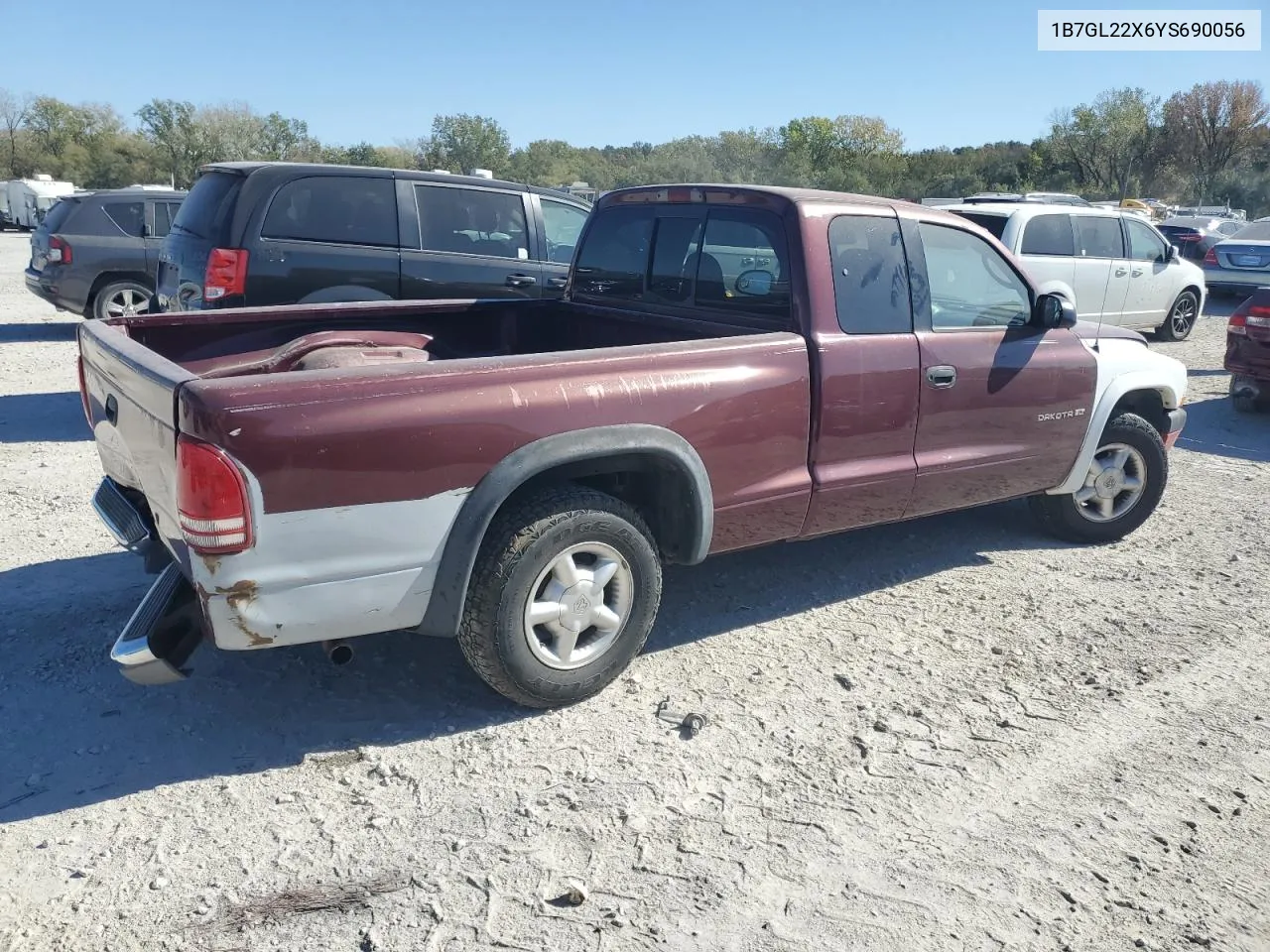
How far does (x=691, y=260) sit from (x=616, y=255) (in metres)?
0.57

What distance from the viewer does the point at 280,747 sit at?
3492mm

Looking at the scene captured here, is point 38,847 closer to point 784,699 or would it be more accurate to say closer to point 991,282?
point 784,699

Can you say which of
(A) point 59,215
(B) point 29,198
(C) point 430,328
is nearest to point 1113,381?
(C) point 430,328

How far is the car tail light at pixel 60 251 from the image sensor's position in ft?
38.4

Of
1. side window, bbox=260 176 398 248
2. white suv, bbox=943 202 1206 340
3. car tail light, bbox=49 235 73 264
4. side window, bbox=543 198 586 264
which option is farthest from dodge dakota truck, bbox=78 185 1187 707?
car tail light, bbox=49 235 73 264

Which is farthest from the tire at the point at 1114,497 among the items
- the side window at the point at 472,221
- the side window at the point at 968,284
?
the side window at the point at 472,221

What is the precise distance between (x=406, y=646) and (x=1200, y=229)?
68.3ft

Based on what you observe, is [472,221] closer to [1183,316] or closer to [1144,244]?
[1144,244]

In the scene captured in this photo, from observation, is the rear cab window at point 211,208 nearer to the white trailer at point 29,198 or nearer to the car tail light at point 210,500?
the car tail light at point 210,500

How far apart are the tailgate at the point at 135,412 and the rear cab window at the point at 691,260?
7.39ft

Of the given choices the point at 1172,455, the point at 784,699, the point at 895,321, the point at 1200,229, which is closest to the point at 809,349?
the point at 895,321

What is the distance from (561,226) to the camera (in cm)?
874

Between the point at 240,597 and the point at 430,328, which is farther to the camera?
the point at 430,328

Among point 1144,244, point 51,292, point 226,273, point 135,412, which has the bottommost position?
point 135,412
